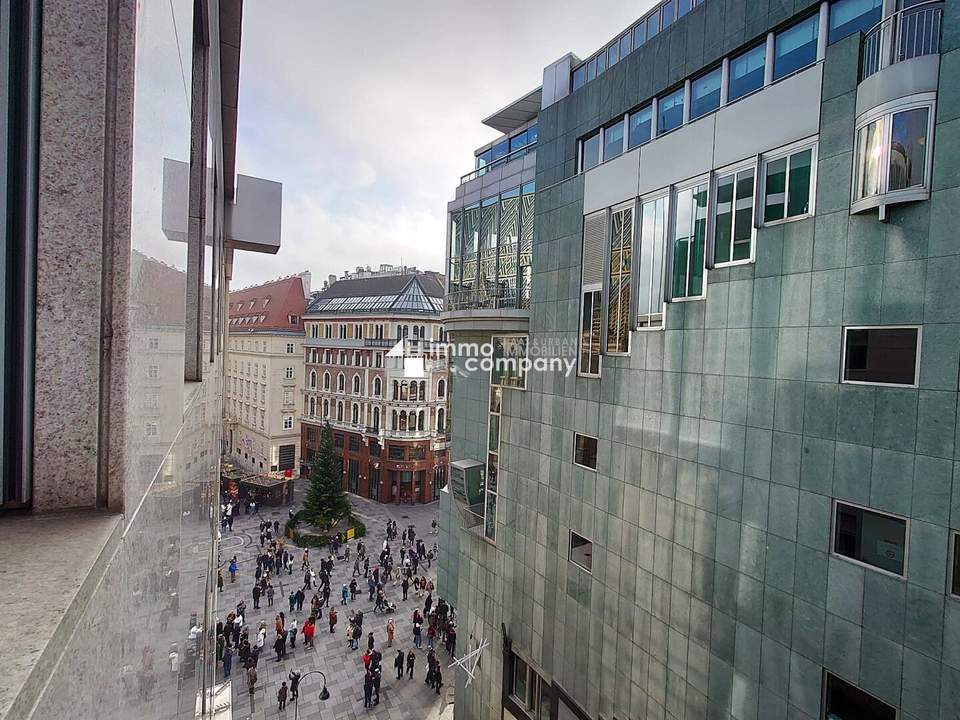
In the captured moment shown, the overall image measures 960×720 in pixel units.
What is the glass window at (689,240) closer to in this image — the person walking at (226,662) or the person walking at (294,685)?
the person walking at (294,685)

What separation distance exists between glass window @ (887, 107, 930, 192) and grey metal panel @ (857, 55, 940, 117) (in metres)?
0.27

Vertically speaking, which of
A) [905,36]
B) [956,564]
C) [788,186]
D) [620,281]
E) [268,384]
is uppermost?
[905,36]

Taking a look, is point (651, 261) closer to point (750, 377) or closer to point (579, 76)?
point (750, 377)

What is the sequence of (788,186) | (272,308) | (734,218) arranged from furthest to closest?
(272,308) < (734,218) < (788,186)

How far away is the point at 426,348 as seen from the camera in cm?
4812

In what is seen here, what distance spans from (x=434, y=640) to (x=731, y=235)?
21379 mm

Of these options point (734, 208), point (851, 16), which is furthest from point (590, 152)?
point (851, 16)

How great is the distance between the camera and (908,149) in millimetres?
6859

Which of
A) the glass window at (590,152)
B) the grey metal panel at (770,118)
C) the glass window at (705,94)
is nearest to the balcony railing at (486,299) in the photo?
the glass window at (590,152)

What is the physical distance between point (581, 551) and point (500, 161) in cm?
1219

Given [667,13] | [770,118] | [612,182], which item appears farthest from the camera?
[612,182]

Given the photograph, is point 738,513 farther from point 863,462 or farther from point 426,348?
point 426,348

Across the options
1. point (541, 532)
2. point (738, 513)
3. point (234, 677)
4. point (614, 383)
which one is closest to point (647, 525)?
point (738, 513)

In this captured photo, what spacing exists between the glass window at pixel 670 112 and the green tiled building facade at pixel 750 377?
0.05m
